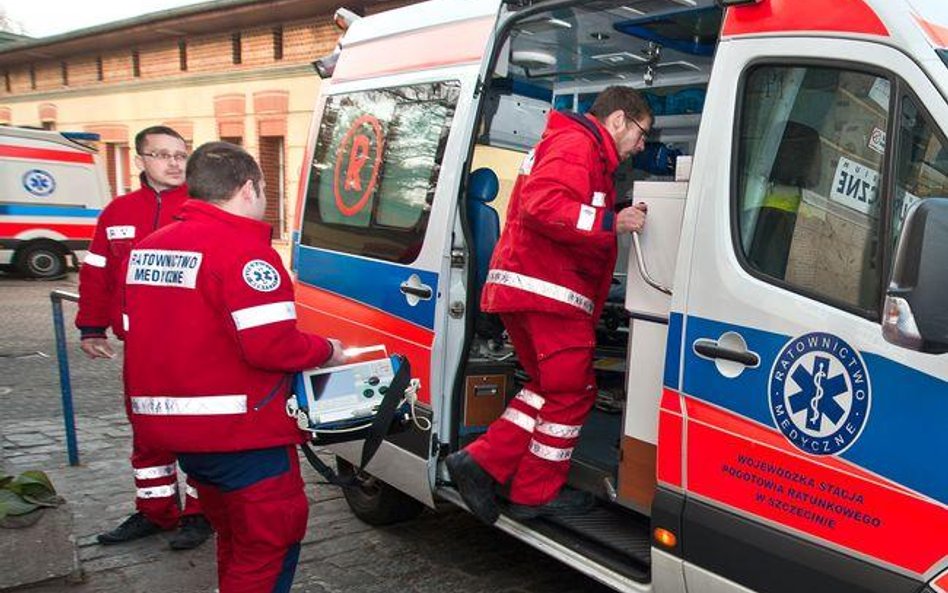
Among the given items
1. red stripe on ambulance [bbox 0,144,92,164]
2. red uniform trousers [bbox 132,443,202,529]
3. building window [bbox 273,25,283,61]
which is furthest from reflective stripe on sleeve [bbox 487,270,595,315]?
red stripe on ambulance [bbox 0,144,92,164]

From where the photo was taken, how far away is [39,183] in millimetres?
14242

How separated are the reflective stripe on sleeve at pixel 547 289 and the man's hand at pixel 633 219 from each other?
39 cm

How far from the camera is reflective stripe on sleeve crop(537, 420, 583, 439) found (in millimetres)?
2980

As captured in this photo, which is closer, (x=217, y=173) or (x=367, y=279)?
(x=217, y=173)

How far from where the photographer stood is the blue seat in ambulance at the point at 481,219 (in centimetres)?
347

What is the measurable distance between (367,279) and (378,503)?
1151 mm

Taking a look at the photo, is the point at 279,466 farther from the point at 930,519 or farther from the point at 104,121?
the point at 104,121

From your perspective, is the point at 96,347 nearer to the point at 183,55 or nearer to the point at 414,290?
the point at 414,290

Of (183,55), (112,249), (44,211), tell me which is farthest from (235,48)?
(112,249)

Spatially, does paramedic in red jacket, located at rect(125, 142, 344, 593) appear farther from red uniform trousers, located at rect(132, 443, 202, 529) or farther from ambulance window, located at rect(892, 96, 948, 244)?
ambulance window, located at rect(892, 96, 948, 244)

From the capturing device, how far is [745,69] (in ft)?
7.47

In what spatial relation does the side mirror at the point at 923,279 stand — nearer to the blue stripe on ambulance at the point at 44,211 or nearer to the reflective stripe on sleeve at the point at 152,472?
the reflective stripe on sleeve at the point at 152,472

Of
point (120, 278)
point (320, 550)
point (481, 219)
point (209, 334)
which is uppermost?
point (481, 219)

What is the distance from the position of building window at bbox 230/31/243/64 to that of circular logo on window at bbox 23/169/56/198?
4040 mm
